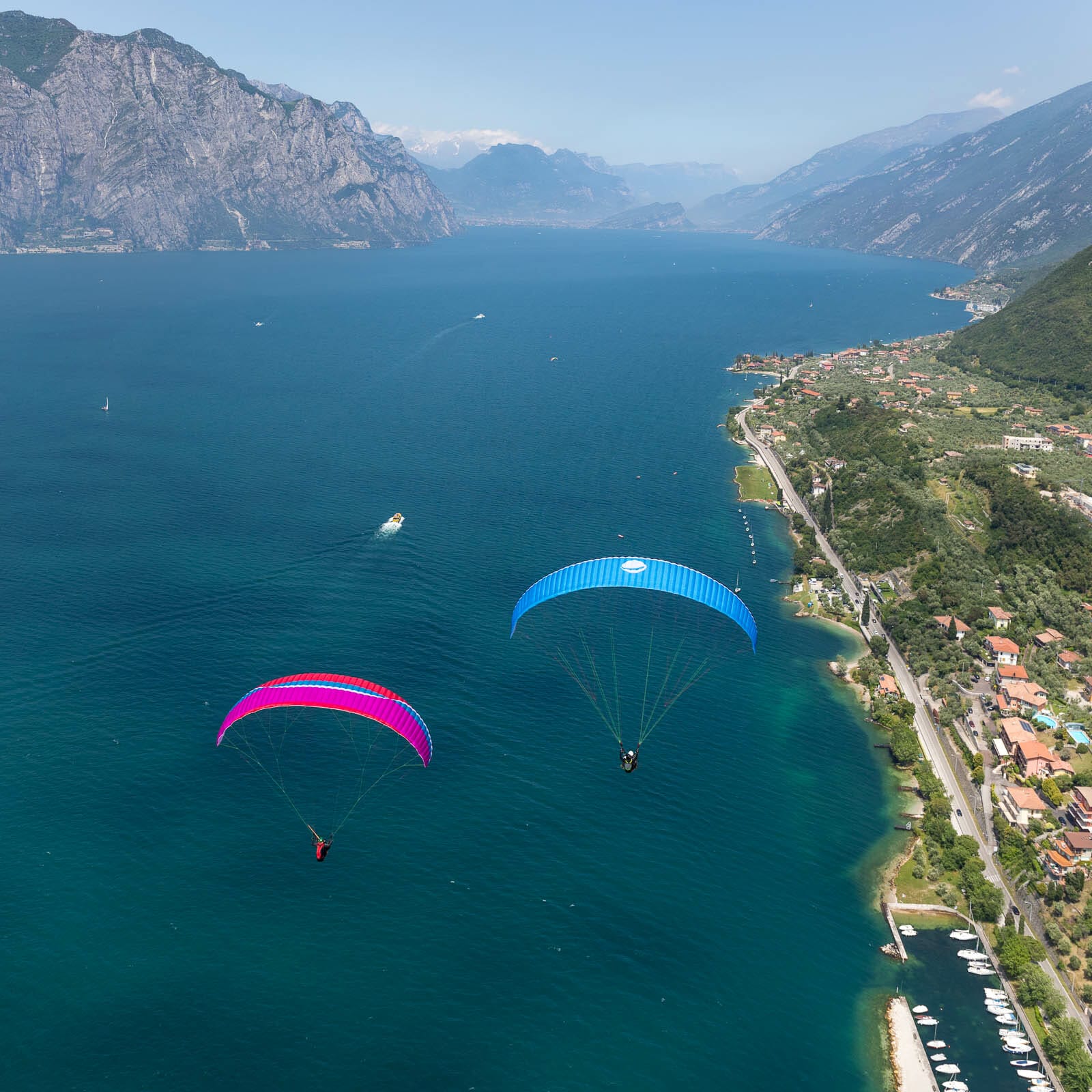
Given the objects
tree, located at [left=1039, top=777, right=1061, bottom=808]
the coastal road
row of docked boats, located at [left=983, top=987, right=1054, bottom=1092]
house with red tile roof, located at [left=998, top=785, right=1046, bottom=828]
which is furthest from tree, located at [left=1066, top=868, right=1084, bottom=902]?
row of docked boats, located at [left=983, top=987, right=1054, bottom=1092]

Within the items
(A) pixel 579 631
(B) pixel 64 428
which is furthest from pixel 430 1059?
(B) pixel 64 428

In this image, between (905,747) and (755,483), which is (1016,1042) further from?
(755,483)

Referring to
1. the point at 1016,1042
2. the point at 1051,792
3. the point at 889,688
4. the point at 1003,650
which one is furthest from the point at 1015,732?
the point at 1016,1042

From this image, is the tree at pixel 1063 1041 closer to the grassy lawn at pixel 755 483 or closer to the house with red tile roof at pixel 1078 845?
the house with red tile roof at pixel 1078 845

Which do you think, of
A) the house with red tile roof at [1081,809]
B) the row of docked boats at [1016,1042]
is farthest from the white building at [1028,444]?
the row of docked boats at [1016,1042]

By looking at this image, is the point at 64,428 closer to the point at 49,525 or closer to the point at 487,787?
the point at 49,525

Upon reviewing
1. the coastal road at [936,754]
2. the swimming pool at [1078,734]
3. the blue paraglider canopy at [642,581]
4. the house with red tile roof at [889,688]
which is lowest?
the coastal road at [936,754]

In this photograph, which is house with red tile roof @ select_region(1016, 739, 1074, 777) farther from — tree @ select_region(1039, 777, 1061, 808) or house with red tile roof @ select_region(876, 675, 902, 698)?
house with red tile roof @ select_region(876, 675, 902, 698)
